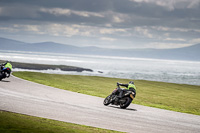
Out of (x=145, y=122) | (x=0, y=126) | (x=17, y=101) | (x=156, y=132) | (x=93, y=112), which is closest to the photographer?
(x=0, y=126)

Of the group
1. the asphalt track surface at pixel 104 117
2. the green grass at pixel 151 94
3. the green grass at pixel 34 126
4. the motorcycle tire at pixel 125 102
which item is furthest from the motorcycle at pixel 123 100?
the green grass at pixel 34 126

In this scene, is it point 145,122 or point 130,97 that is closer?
point 145,122

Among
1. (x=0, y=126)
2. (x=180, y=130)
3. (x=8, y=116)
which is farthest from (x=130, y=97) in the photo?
(x=0, y=126)

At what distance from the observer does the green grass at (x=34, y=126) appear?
9.39 m

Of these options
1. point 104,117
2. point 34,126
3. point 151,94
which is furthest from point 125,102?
point 151,94

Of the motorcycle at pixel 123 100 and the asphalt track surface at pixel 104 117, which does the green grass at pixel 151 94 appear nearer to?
the motorcycle at pixel 123 100

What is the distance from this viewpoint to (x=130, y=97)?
16.0 m

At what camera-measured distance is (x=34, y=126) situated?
10.1 meters

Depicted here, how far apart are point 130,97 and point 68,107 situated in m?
3.62

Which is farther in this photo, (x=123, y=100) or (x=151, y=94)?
(x=151, y=94)

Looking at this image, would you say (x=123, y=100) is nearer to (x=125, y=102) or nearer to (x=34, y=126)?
(x=125, y=102)

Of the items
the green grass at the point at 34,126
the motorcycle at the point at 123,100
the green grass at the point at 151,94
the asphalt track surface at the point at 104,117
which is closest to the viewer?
the green grass at the point at 34,126

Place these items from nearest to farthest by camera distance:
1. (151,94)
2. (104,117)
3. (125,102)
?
(104,117) < (125,102) < (151,94)

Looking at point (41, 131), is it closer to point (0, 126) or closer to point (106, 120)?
point (0, 126)
